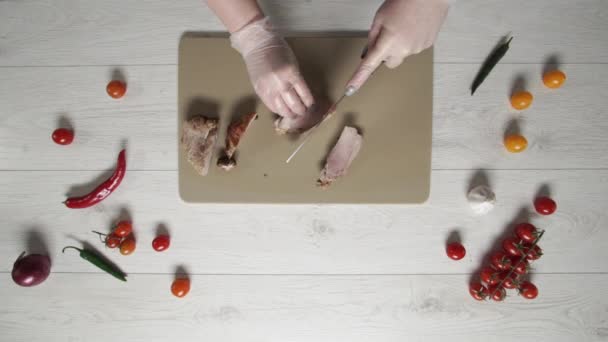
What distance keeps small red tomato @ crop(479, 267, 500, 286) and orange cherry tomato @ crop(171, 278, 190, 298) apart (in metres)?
1.18

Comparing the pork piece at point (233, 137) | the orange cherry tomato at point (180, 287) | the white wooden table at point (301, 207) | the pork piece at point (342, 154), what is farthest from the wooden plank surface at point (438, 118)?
the orange cherry tomato at point (180, 287)

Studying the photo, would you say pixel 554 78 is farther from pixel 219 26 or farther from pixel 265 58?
pixel 219 26

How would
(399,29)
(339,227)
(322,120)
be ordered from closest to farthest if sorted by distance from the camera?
(399,29)
(322,120)
(339,227)

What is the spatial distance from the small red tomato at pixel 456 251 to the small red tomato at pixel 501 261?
120 mm

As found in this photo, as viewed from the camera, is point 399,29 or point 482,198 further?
point 482,198

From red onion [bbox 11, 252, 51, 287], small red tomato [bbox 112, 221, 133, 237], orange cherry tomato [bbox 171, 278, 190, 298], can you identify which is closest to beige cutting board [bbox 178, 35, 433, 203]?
small red tomato [bbox 112, 221, 133, 237]

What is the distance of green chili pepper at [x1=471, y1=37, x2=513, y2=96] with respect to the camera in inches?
60.2

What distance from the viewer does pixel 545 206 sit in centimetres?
152

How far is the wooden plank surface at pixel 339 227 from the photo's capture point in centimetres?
157

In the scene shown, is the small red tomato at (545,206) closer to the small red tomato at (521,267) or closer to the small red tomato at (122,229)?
the small red tomato at (521,267)

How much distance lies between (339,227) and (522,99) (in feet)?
2.86

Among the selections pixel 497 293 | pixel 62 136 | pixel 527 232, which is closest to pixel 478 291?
pixel 497 293

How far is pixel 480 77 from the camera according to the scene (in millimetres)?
1540

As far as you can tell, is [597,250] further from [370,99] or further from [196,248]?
[196,248]
